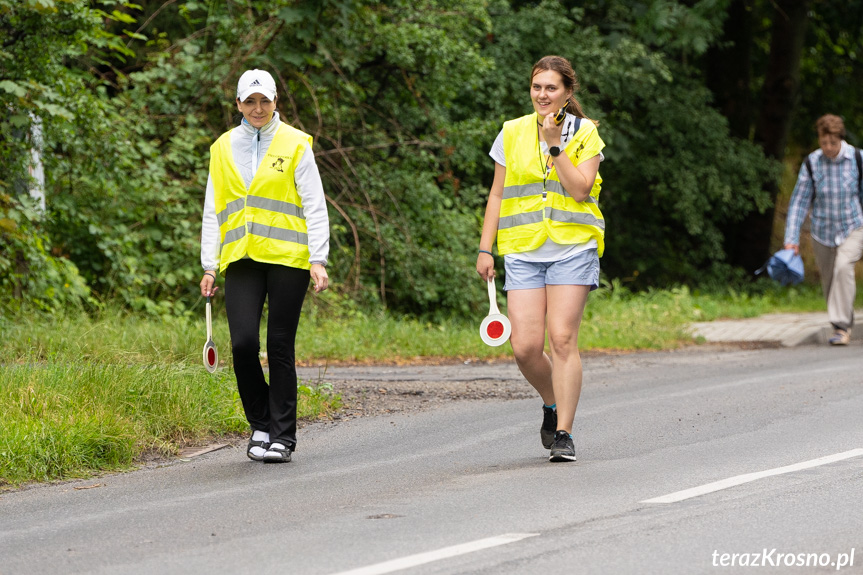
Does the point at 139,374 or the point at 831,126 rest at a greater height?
the point at 831,126

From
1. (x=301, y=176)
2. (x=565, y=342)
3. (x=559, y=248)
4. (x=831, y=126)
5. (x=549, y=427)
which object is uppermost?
(x=831, y=126)

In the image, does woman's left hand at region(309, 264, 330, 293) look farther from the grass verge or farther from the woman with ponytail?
the grass verge

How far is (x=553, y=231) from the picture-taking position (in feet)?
20.8

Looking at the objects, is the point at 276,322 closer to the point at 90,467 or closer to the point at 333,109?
the point at 90,467

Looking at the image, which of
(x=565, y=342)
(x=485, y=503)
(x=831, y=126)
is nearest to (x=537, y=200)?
(x=565, y=342)

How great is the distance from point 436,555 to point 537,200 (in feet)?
7.99

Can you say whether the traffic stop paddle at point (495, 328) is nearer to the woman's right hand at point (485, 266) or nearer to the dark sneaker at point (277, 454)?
the woman's right hand at point (485, 266)

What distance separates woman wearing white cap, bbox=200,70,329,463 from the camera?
6516mm

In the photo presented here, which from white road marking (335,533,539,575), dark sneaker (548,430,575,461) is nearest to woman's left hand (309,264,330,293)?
dark sneaker (548,430,575,461)

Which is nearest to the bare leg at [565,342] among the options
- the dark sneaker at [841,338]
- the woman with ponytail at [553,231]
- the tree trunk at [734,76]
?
the woman with ponytail at [553,231]

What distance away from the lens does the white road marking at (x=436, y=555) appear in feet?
14.3

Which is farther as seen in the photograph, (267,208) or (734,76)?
(734,76)

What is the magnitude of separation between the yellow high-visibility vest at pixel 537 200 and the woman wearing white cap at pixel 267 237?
1.01m

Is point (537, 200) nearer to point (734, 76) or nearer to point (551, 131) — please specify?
point (551, 131)
